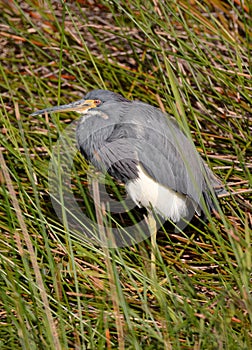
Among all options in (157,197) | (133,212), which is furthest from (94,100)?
(133,212)

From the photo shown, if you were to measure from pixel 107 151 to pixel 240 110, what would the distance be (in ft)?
2.38

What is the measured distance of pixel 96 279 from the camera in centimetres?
245

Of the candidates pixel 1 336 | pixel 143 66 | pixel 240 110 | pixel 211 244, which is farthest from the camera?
pixel 143 66

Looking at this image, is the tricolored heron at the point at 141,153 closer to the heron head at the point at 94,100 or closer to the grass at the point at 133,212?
the heron head at the point at 94,100

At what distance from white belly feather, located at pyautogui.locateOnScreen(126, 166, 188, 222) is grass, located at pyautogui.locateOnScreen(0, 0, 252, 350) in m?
0.13

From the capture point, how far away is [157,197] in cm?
286

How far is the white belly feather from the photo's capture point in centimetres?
281

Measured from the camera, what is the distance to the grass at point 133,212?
6.41ft

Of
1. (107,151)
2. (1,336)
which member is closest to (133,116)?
(107,151)

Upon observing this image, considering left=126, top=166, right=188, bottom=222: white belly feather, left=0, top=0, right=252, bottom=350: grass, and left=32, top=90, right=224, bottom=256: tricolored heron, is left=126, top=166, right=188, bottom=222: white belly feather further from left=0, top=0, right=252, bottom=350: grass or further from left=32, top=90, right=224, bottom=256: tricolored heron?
left=0, top=0, right=252, bottom=350: grass

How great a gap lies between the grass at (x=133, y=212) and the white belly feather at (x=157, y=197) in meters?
0.13

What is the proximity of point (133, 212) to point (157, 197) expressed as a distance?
Answer: 1.16 feet

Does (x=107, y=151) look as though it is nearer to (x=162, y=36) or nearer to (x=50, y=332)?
(x=162, y=36)

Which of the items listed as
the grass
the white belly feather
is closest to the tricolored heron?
the white belly feather
